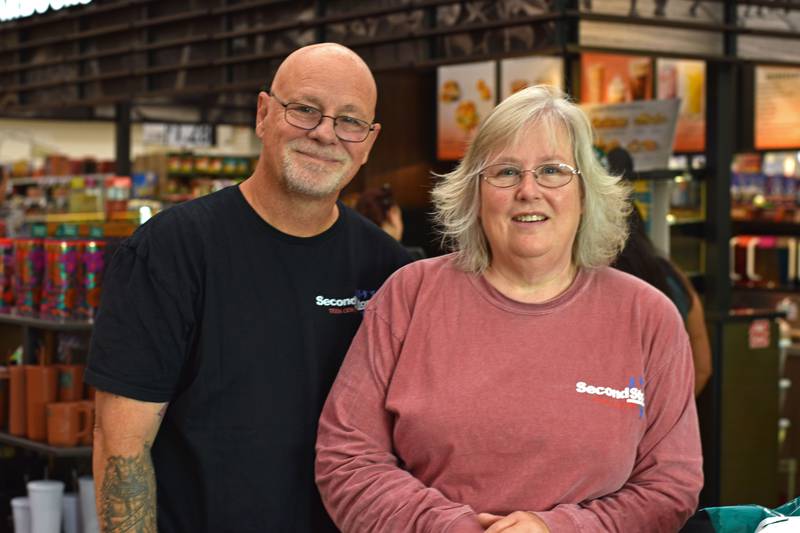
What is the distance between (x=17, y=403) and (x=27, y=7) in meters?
5.43

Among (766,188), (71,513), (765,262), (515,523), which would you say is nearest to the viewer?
(515,523)

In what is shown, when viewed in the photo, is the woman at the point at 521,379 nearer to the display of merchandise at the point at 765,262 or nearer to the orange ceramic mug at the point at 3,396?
the orange ceramic mug at the point at 3,396

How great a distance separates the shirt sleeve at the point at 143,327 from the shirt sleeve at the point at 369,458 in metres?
0.34

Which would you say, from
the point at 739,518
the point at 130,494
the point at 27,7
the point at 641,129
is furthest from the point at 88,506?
the point at 27,7

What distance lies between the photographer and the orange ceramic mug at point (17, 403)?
187 inches

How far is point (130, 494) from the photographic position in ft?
7.47

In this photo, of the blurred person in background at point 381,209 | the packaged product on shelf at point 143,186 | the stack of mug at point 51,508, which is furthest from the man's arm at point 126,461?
the packaged product on shelf at point 143,186

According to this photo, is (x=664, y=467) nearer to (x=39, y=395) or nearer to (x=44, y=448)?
(x=44, y=448)

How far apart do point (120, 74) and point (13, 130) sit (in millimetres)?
11194

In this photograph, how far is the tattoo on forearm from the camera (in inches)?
89.6

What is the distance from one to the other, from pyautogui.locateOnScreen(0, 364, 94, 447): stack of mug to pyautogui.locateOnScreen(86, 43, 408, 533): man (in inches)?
90.8

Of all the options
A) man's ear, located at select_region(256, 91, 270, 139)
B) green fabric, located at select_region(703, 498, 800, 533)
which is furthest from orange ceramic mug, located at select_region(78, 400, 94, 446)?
green fabric, located at select_region(703, 498, 800, 533)

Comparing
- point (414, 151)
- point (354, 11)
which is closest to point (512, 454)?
point (354, 11)

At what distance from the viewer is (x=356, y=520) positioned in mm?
2076
